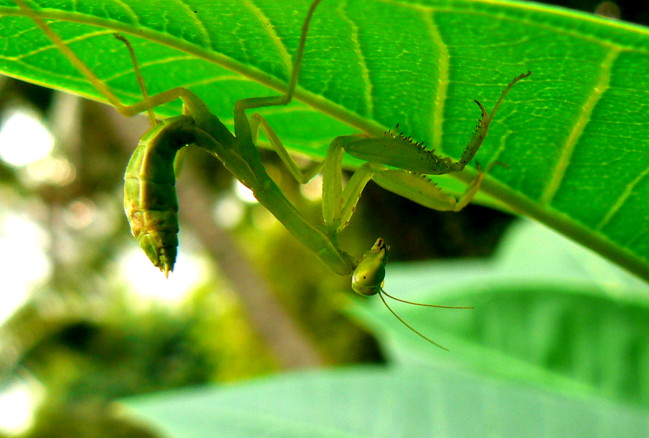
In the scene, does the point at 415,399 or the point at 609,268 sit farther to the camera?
the point at 609,268

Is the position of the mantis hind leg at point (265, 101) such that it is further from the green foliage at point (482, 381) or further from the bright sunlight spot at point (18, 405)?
the bright sunlight spot at point (18, 405)

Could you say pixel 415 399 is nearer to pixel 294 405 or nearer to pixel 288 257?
pixel 294 405

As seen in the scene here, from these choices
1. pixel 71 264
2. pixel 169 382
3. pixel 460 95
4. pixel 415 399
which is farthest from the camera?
pixel 71 264

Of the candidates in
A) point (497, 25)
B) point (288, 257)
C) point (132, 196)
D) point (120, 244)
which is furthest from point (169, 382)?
point (497, 25)

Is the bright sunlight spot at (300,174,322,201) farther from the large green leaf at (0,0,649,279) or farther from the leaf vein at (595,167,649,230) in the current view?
the leaf vein at (595,167,649,230)

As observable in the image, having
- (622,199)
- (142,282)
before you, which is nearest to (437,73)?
(622,199)

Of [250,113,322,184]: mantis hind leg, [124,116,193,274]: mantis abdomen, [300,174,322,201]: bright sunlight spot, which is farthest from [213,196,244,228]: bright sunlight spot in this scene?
[124,116,193,274]: mantis abdomen

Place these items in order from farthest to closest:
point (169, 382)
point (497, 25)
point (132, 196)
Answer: point (169, 382) → point (132, 196) → point (497, 25)
